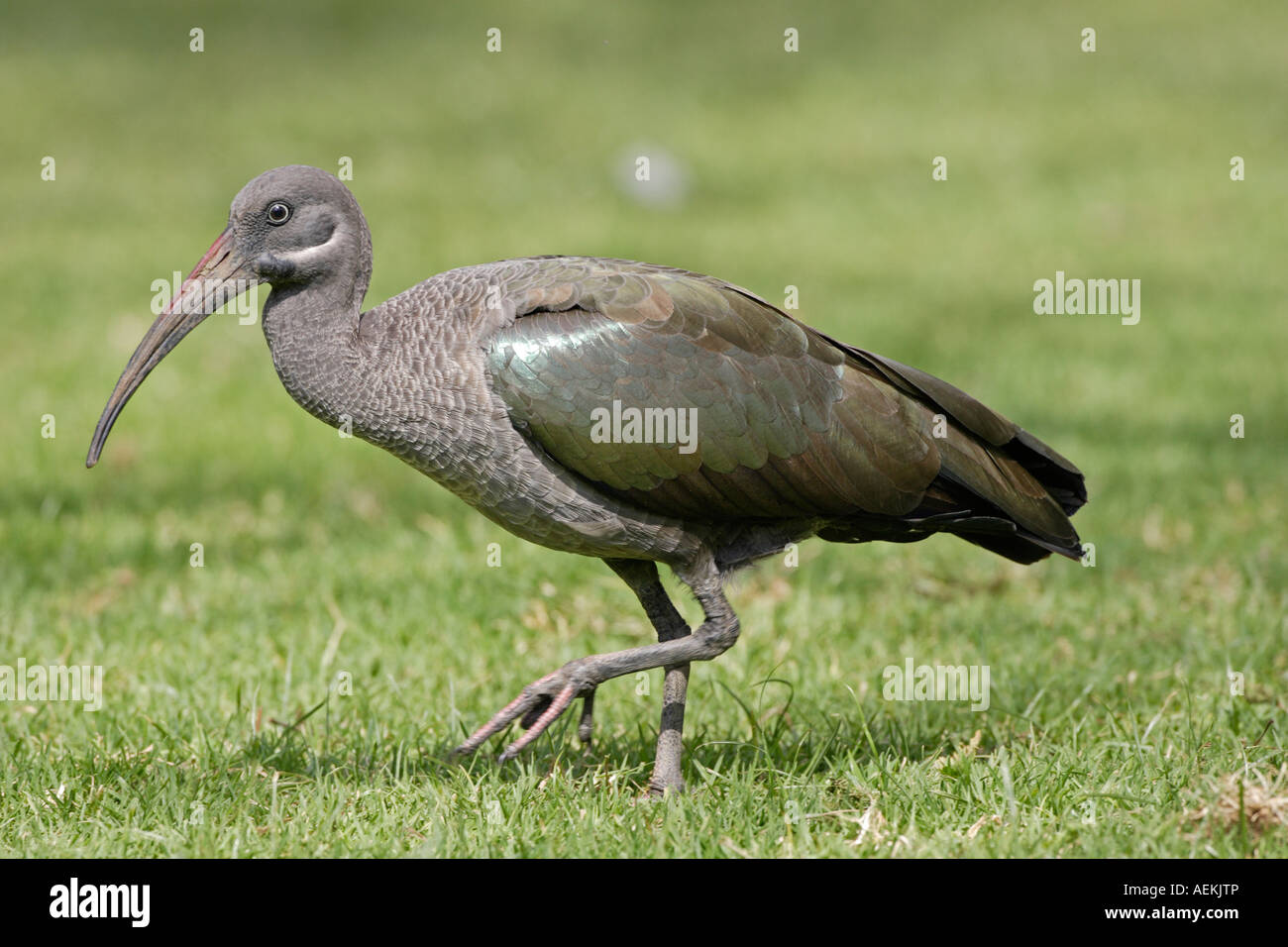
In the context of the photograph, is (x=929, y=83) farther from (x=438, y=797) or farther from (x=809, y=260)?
(x=438, y=797)

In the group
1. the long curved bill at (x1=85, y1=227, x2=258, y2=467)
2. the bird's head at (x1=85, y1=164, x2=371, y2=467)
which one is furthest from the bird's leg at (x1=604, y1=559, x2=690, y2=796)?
the long curved bill at (x1=85, y1=227, x2=258, y2=467)

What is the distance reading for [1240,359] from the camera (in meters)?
9.48

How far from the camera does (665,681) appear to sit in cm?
424

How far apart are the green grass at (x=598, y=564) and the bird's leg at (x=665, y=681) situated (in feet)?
0.44

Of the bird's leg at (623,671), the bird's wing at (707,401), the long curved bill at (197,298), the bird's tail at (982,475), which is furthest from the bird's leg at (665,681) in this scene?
the long curved bill at (197,298)

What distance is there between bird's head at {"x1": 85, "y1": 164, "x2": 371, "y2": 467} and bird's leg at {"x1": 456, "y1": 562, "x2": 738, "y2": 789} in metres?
1.18

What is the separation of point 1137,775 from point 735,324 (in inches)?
63.9

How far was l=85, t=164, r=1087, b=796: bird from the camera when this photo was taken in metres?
3.89
